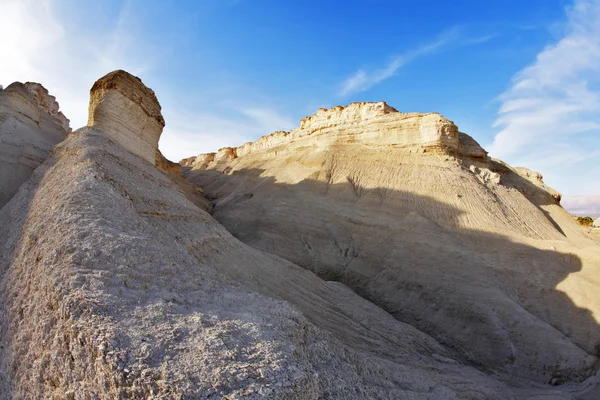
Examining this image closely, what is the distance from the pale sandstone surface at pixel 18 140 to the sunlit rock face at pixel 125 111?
1.75m

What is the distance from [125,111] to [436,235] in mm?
12531

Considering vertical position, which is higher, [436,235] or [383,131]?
[383,131]

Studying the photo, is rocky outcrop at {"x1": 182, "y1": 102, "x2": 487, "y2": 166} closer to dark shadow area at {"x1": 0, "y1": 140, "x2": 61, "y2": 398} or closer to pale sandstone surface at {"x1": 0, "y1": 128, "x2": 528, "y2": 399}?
pale sandstone surface at {"x1": 0, "y1": 128, "x2": 528, "y2": 399}

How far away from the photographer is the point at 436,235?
1390cm

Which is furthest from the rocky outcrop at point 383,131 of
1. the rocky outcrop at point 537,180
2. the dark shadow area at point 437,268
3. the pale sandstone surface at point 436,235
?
the rocky outcrop at point 537,180

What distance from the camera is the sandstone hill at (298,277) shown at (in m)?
3.00

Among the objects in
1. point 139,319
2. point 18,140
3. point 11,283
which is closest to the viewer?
point 139,319

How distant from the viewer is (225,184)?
93.6ft

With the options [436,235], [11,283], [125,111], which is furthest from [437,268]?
[125,111]

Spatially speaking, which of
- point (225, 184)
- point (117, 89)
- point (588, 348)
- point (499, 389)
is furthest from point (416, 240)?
point (225, 184)

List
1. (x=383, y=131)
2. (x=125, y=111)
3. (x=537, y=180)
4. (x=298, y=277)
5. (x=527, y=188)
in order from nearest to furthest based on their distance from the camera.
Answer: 1. (x=298, y=277)
2. (x=125, y=111)
3. (x=383, y=131)
4. (x=527, y=188)
5. (x=537, y=180)

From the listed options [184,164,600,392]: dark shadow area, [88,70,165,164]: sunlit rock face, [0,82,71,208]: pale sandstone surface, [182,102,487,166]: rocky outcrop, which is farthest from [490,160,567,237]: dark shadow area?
[0,82,71,208]: pale sandstone surface

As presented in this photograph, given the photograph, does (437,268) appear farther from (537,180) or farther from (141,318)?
(537,180)

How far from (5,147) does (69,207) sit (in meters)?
6.11
